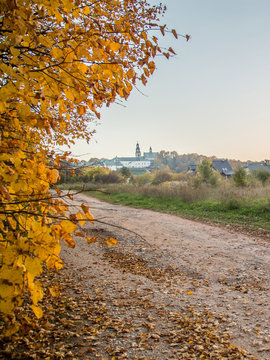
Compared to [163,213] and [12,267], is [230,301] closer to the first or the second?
[12,267]

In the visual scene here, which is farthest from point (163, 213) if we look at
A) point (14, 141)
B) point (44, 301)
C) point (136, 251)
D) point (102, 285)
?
point (14, 141)

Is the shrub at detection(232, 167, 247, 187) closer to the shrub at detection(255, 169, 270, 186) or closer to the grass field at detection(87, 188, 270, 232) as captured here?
the shrub at detection(255, 169, 270, 186)

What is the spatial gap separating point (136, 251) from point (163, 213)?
670cm

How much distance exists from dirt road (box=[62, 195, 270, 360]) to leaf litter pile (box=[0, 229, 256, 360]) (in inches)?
0.5

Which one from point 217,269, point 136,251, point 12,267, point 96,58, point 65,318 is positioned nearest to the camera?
point 12,267

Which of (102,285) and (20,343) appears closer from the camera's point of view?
(20,343)

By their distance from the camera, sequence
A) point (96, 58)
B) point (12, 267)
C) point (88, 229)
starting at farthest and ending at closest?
point (88, 229)
point (96, 58)
point (12, 267)

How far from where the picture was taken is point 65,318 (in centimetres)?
412

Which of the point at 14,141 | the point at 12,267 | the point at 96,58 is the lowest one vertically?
the point at 12,267

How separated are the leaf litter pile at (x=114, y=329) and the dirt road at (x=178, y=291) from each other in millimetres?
13

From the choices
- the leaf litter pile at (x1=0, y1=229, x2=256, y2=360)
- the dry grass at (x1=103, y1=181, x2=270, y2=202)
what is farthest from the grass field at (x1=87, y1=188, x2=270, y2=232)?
the leaf litter pile at (x1=0, y1=229, x2=256, y2=360)

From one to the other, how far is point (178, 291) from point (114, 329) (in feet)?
5.26

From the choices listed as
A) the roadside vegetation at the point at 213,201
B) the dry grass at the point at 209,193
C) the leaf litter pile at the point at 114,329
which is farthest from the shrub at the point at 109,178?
the leaf litter pile at the point at 114,329

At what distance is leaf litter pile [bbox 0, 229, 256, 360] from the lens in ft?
10.8
